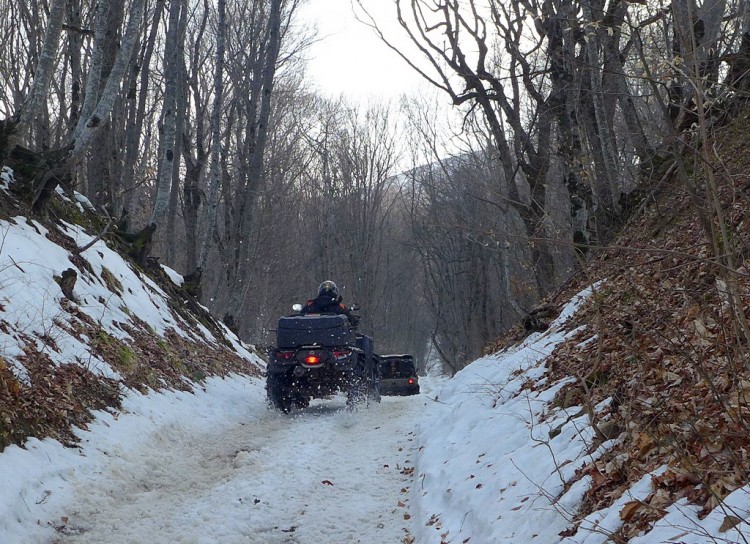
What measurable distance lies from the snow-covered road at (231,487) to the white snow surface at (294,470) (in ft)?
0.06

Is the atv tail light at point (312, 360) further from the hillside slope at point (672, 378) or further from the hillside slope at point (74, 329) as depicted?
the hillside slope at point (672, 378)

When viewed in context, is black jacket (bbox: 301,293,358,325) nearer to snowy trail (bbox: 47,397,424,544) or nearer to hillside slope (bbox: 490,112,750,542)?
snowy trail (bbox: 47,397,424,544)

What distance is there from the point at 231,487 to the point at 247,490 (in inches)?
6.9

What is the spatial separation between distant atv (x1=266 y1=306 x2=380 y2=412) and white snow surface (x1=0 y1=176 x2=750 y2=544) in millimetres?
859

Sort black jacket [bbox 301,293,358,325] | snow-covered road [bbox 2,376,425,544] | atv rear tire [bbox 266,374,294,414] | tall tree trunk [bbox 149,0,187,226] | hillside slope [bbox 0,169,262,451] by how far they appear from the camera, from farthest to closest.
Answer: tall tree trunk [bbox 149,0,187,226] → black jacket [bbox 301,293,358,325] → atv rear tire [bbox 266,374,294,414] → hillside slope [bbox 0,169,262,451] → snow-covered road [bbox 2,376,425,544]

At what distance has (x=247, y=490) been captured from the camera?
234 inches

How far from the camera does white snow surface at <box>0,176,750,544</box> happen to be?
4164mm

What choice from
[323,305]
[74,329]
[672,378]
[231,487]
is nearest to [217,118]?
[323,305]

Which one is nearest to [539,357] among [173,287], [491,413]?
[491,413]

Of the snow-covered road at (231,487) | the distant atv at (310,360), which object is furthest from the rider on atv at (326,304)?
the snow-covered road at (231,487)

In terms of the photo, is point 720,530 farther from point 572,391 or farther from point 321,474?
point 321,474

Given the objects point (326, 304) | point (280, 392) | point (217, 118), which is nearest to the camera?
point (280, 392)

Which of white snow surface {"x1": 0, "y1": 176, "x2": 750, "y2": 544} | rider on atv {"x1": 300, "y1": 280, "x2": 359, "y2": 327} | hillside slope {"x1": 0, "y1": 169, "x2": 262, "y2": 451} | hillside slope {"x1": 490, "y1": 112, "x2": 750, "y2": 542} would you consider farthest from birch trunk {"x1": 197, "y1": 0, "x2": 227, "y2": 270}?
hillside slope {"x1": 490, "y1": 112, "x2": 750, "y2": 542}

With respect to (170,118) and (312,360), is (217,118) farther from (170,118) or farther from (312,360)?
(312,360)
